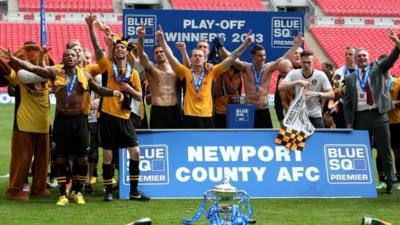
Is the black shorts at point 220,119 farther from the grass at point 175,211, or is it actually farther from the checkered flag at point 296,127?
the grass at point 175,211

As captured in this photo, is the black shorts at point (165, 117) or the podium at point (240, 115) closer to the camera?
the black shorts at point (165, 117)

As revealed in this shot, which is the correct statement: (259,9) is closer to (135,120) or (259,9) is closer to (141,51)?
(135,120)

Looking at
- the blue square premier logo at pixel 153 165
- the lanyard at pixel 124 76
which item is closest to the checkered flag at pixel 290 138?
the blue square premier logo at pixel 153 165

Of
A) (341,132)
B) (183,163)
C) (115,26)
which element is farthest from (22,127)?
(115,26)

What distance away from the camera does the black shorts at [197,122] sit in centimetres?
931

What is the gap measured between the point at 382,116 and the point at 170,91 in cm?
269

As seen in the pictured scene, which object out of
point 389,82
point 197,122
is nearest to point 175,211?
point 197,122

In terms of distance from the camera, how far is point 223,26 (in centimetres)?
1083

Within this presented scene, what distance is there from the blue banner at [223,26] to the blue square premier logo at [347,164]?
217cm

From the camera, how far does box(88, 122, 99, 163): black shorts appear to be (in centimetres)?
996

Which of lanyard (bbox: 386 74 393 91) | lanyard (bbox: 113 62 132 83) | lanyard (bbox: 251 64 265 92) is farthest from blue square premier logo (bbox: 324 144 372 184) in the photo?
lanyard (bbox: 113 62 132 83)

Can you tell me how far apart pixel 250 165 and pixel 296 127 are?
750mm

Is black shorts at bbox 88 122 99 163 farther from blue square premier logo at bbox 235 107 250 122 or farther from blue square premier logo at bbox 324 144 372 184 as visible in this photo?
blue square premier logo at bbox 324 144 372 184

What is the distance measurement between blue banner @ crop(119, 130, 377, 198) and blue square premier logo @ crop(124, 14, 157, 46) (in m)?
1.96
